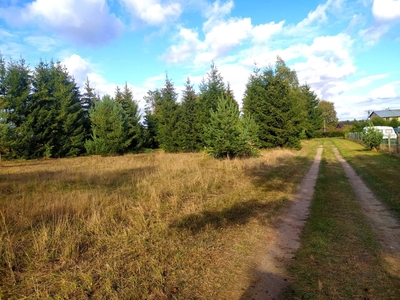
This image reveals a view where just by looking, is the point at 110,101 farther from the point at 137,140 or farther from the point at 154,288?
the point at 154,288

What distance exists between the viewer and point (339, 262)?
4566 mm

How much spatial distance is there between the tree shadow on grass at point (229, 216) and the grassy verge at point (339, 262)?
122cm

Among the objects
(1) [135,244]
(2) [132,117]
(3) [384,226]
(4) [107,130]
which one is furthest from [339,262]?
(2) [132,117]

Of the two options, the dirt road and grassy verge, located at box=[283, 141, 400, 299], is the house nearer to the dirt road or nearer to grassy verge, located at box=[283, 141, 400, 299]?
the dirt road

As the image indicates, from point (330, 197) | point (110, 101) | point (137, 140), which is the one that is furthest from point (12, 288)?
point (137, 140)

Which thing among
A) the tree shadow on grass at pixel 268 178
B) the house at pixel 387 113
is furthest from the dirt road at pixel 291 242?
the house at pixel 387 113

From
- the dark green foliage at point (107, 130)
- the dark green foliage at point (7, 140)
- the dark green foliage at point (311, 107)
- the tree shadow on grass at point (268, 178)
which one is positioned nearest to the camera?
the tree shadow on grass at point (268, 178)

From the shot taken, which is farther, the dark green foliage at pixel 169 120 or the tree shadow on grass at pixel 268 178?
the dark green foliage at pixel 169 120

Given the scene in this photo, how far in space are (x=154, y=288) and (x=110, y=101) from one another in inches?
1328

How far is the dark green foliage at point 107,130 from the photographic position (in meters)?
34.0

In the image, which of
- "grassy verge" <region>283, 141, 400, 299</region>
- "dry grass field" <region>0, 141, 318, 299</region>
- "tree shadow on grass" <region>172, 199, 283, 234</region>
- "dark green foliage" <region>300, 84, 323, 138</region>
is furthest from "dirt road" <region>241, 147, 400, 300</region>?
"dark green foliage" <region>300, 84, 323, 138</region>

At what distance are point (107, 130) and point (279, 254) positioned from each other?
32808 mm

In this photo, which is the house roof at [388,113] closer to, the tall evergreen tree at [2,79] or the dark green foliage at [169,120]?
the dark green foliage at [169,120]

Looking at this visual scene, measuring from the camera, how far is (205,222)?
6578mm
